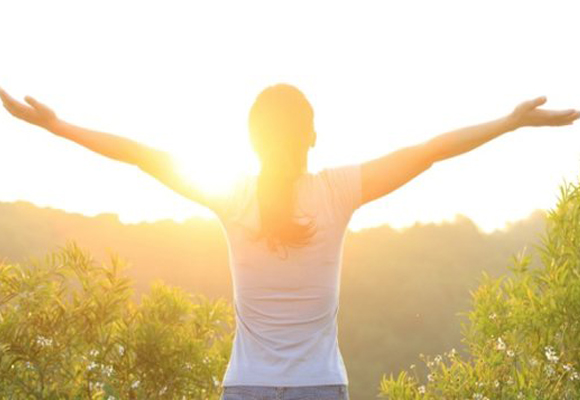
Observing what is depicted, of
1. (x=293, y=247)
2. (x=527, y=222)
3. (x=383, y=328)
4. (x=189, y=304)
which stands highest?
(x=293, y=247)

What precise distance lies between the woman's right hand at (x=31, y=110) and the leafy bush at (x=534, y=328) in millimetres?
2927

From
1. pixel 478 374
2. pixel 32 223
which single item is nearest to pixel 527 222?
pixel 32 223

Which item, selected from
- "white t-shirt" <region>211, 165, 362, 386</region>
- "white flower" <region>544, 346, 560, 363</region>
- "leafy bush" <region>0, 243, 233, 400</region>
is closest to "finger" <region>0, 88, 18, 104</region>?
"white t-shirt" <region>211, 165, 362, 386</region>

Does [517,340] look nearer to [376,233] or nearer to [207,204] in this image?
[207,204]

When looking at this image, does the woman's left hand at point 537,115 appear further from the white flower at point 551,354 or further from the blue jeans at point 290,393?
the white flower at point 551,354

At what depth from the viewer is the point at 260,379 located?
201cm

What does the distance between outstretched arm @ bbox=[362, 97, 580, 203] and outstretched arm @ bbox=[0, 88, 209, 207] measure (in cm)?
43

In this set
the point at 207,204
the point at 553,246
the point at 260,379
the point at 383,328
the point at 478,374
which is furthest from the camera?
the point at 383,328

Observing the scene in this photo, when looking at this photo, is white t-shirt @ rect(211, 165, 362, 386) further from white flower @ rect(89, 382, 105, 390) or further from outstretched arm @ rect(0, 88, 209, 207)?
white flower @ rect(89, 382, 105, 390)

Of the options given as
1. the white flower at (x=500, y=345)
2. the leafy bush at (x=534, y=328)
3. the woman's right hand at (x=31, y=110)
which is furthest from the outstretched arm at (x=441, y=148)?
the white flower at (x=500, y=345)

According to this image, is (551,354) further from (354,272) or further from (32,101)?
(354,272)

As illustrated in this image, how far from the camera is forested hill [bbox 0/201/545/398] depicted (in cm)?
Answer: 2597

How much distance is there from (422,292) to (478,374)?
79.4 feet

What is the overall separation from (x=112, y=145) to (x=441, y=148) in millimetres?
831
